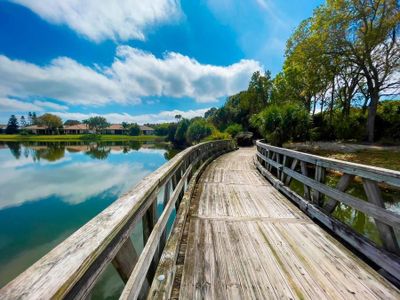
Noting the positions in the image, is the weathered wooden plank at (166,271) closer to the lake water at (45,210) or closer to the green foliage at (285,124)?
the lake water at (45,210)

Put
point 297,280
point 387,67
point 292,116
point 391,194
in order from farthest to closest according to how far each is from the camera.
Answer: point 387,67 < point 292,116 < point 391,194 < point 297,280

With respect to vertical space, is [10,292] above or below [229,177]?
above

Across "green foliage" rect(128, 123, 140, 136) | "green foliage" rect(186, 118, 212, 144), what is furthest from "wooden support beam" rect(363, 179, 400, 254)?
"green foliage" rect(128, 123, 140, 136)

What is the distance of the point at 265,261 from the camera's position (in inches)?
89.0

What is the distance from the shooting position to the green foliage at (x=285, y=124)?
420 inches

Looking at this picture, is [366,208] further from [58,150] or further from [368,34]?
[58,150]

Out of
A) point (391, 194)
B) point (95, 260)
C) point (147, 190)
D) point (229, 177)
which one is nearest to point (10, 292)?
point (95, 260)

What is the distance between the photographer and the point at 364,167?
2.27 meters

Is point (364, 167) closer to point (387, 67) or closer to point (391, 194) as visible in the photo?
point (391, 194)

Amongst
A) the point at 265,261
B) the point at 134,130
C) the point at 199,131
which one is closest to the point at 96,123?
the point at 134,130

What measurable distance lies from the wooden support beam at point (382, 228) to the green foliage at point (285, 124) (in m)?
8.88

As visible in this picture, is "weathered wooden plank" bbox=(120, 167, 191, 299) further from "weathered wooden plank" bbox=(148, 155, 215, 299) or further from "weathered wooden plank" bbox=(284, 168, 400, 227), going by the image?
"weathered wooden plank" bbox=(284, 168, 400, 227)

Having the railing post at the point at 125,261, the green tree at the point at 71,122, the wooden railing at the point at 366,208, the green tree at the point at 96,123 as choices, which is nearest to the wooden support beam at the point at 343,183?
the wooden railing at the point at 366,208

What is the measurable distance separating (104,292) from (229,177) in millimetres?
4409
